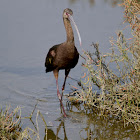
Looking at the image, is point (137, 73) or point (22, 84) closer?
point (137, 73)

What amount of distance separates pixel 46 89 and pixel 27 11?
6289 millimetres

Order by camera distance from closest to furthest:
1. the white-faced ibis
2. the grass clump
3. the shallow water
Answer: the grass clump
the shallow water
the white-faced ibis

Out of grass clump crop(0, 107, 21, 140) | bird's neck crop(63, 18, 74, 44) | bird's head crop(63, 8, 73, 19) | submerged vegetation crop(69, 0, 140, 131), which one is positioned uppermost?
bird's head crop(63, 8, 73, 19)

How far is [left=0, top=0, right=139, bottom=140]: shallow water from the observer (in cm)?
585

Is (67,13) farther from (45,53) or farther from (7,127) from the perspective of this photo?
(45,53)

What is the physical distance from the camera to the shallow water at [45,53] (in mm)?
5851

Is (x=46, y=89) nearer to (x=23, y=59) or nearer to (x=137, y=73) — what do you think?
(x=23, y=59)

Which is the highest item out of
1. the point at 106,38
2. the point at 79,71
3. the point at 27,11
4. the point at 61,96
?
the point at 27,11

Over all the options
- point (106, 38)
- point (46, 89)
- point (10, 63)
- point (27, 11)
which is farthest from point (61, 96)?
point (27, 11)

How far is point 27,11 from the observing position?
1351 centimetres

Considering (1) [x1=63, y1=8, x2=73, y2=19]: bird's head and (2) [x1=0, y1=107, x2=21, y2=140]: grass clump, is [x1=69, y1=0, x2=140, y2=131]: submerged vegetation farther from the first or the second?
(2) [x1=0, y1=107, x2=21, y2=140]: grass clump

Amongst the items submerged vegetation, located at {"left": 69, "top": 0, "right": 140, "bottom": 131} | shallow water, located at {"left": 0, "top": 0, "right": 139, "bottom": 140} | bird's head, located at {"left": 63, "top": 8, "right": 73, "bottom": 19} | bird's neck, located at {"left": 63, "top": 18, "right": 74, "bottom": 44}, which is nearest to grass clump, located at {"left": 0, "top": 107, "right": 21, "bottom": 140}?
shallow water, located at {"left": 0, "top": 0, "right": 139, "bottom": 140}

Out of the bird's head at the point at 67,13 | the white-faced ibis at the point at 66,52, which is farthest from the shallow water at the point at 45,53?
the bird's head at the point at 67,13

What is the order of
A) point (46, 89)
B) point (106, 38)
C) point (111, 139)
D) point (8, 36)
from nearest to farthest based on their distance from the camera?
point (111, 139) → point (46, 89) → point (106, 38) → point (8, 36)
